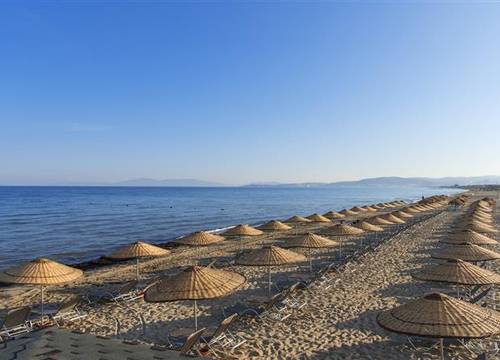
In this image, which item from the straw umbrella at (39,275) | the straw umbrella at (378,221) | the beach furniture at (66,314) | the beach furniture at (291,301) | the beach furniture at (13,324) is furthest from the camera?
the straw umbrella at (378,221)

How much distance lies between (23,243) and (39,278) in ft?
77.4

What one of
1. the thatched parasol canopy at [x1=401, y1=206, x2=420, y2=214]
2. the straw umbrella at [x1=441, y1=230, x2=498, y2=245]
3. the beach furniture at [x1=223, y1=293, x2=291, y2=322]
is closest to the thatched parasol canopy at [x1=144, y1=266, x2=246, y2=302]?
the beach furniture at [x1=223, y1=293, x2=291, y2=322]

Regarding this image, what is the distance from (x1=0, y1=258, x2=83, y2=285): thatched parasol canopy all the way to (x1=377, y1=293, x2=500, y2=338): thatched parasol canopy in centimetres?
743

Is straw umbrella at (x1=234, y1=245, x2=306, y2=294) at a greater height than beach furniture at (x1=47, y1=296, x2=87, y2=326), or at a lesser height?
greater

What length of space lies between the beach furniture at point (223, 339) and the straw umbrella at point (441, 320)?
3.10m

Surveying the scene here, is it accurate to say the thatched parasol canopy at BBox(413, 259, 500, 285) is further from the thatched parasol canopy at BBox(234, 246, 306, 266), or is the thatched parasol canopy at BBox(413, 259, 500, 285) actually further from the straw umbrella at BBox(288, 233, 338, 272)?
the straw umbrella at BBox(288, 233, 338, 272)

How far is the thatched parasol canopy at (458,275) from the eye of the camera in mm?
8664

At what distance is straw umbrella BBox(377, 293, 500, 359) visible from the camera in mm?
5625

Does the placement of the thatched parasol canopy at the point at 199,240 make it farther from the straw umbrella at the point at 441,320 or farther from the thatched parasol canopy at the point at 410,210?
the thatched parasol canopy at the point at 410,210

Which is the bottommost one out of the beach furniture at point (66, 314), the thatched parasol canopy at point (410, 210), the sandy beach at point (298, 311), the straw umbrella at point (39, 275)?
the sandy beach at point (298, 311)

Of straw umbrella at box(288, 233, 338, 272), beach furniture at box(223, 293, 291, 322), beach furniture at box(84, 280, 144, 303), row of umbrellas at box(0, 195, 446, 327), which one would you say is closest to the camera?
row of umbrellas at box(0, 195, 446, 327)

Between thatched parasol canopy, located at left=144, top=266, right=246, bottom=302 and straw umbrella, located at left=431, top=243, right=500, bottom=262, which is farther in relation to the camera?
straw umbrella, located at left=431, top=243, right=500, bottom=262

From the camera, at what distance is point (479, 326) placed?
18.7 feet

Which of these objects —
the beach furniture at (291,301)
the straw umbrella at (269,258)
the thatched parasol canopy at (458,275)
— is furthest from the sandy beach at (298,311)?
the thatched parasol canopy at (458,275)
